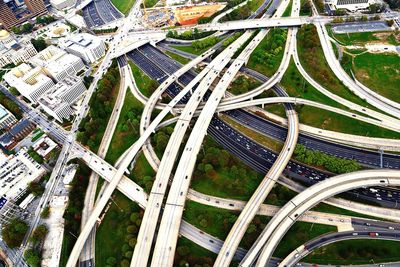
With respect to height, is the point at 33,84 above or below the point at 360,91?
below

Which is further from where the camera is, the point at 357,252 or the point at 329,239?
the point at 329,239

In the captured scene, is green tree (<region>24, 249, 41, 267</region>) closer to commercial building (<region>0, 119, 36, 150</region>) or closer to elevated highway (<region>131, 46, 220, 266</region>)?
elevated highway (<region>131, 46, 220, 266</region>)

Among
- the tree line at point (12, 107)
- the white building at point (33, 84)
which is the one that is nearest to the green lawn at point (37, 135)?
the tree line at point (12, 107)

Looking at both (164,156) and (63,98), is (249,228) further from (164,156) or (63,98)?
(63,98)

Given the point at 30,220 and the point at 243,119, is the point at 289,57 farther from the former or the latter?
the point at 30,220

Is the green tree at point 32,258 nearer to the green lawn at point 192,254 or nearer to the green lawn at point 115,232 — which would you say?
the green lawn at point 115,232

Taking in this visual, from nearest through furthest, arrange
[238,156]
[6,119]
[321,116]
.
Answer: [238,156] → [321,116] → [6,119]

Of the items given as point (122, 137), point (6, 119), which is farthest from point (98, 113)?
point (6, 119)

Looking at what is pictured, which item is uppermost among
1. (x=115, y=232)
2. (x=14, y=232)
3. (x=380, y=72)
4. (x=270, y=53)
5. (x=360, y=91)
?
(x=270, y=53)
